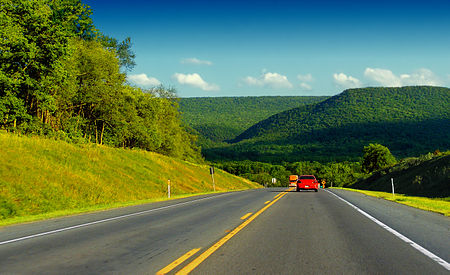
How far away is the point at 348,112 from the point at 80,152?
166m

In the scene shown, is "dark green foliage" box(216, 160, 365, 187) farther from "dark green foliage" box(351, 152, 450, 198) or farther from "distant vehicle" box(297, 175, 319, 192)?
"distant vehicle" box(297, 175, 319, 192)

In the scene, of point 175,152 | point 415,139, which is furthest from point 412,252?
point 415,139

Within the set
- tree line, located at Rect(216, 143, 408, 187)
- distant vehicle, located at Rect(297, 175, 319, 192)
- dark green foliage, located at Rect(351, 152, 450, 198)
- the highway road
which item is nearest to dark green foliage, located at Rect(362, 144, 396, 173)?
tree line, located at Rect(216, 143, 408, 187)

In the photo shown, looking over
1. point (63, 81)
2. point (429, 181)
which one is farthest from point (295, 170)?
point (63, 81)

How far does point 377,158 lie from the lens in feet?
302

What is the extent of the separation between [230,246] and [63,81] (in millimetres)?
27073

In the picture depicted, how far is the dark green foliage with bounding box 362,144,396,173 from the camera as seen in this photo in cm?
9112

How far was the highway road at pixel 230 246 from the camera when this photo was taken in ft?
20.2

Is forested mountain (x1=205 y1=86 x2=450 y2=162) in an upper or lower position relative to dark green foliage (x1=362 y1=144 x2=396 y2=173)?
upper

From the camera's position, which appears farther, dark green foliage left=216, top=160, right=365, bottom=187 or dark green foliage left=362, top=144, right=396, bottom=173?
dark green foliage left=216, top=160, right=365, bottom=187

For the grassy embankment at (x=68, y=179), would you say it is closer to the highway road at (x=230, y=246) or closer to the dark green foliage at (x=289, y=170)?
the highway road at (x=230, y=246)

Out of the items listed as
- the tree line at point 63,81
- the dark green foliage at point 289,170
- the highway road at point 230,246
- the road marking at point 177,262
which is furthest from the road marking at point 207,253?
the dark green foliage at point 289,170

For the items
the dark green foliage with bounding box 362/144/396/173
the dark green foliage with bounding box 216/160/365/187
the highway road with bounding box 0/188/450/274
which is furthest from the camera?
the dark green foliage with bounding box 216/160/365/187

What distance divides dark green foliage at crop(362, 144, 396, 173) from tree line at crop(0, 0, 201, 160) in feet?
190
